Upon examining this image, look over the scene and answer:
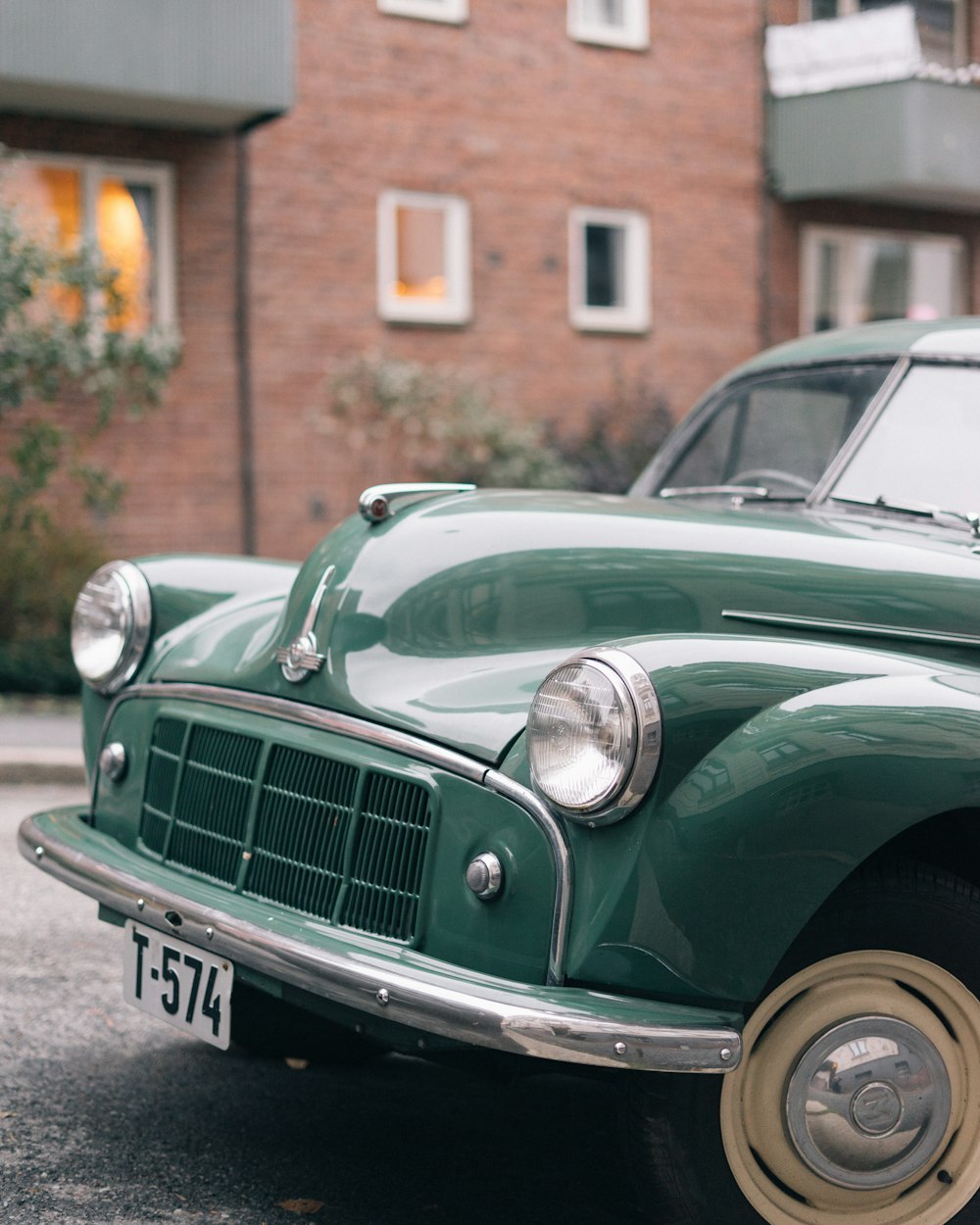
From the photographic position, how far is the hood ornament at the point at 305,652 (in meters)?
3.20

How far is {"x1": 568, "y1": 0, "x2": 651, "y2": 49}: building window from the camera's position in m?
15.9

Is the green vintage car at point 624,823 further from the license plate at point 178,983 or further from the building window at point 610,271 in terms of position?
the building window at point 610,271

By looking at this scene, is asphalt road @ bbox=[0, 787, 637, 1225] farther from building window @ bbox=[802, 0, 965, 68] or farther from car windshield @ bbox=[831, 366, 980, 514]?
building window @ bbox=[802, 0, 965, 68]

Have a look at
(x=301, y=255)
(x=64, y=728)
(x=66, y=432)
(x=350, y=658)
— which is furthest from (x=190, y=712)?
(x=301, y=255)

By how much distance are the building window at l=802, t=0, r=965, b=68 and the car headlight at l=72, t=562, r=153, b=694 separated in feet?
48.3

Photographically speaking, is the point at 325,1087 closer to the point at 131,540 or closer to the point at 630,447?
the point at 131,540

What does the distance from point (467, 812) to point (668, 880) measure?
382 millimetres

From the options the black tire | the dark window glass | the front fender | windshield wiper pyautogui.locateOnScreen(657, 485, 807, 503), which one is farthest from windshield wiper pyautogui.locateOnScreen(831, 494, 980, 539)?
the dark window glass

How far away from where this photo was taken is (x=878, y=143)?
16.2 metres

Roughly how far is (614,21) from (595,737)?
14907 mm

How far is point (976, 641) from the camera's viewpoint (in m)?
3.04

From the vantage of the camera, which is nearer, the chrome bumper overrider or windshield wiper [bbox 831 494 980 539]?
the chrome bumper overrider

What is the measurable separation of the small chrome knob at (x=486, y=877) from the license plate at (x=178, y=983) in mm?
551

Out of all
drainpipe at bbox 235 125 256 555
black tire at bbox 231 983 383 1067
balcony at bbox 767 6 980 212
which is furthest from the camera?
balcony at bbox 767 6 980 212
